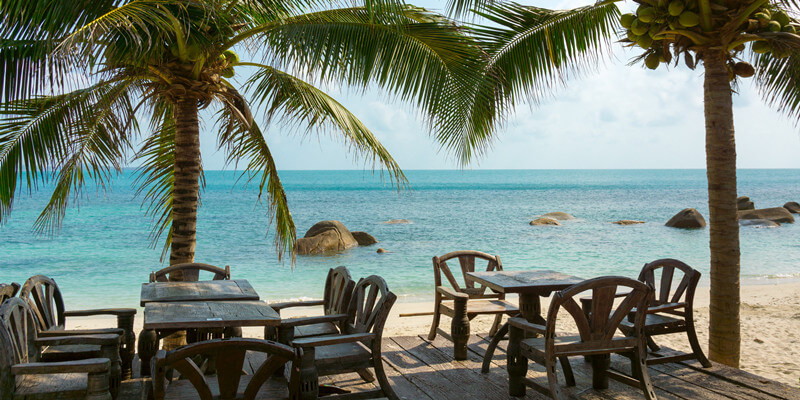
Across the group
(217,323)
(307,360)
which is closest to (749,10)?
(307,360)

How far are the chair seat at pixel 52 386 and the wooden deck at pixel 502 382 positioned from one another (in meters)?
0.75

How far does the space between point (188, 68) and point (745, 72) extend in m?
5.23

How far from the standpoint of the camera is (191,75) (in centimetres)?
601

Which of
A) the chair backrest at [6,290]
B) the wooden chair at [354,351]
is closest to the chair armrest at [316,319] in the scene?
the wooden chair at [354,351]

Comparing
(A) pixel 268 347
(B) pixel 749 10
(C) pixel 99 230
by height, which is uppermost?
(B) pixel 749 10

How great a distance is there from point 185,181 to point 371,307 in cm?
318

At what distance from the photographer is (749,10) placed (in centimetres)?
482

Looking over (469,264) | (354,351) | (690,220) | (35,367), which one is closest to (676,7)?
(469,264)

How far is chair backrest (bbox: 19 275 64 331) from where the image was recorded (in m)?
4.07

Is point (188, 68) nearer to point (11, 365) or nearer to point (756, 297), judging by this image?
A: point (11, 365)

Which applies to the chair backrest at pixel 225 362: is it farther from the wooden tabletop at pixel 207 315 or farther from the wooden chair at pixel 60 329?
Answer: the wooden chair at pixel 60 329

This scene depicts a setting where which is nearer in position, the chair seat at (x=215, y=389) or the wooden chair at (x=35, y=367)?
the wooden chair at (x=35, y=367)

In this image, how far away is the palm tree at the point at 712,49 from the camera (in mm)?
4977

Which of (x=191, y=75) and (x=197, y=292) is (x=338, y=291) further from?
(x=191, y=75)
